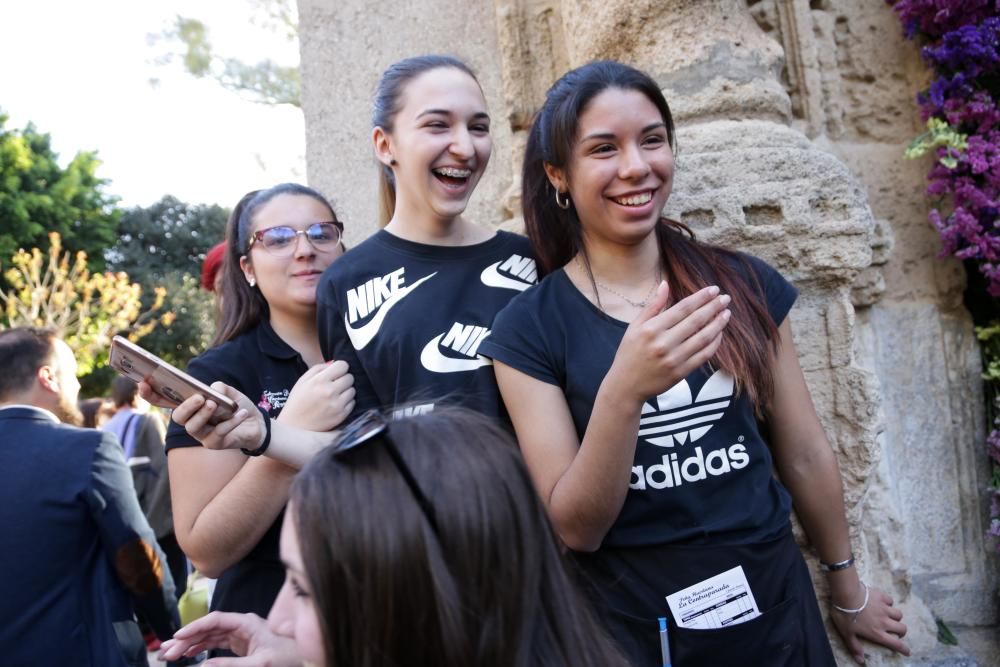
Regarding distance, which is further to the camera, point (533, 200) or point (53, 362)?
point (53, 362)

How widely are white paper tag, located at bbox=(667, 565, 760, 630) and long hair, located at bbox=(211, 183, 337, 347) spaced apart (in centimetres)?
125

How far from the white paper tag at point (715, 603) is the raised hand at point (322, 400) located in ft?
2.54

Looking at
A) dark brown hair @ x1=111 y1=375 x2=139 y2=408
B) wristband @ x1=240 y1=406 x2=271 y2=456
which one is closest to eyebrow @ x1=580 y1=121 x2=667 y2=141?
wristband @ x1=240 y1=406 x2=271 y2=456

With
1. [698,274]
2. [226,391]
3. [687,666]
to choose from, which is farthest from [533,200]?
[687,666]

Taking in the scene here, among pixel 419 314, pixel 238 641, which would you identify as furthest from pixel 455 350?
pixel 238 641

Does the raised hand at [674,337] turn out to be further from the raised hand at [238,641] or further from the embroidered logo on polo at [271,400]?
the embroidered logo on polo at [271,400]

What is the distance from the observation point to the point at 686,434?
5.24 feet

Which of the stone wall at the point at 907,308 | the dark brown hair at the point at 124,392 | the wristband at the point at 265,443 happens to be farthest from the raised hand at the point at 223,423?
the dark brown hair at the point at 124,392

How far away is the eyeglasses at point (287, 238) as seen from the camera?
6.88 feet

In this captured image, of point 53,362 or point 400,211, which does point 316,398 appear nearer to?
point 400,211

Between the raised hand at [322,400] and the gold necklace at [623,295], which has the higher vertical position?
the gold necklace at [623,295]

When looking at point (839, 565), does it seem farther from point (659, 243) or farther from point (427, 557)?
point (427, 557)

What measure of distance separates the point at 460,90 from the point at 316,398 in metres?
0.78

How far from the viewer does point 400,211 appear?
201cm
